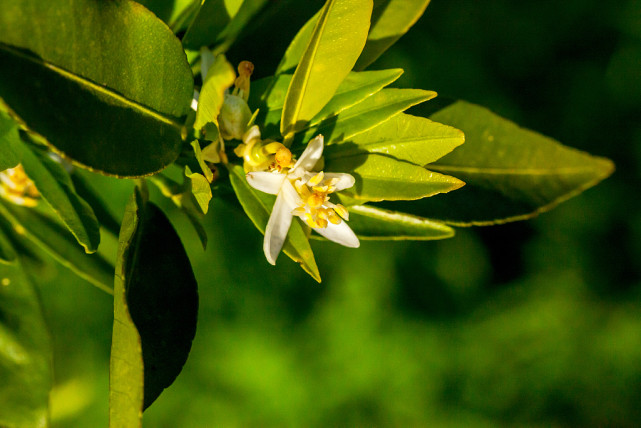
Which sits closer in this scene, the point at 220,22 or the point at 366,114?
the point at 366,114

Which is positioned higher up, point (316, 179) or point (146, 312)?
point (316, 179)

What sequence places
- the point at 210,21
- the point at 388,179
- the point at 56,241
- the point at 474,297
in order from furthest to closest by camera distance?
1. the point at 474,297
2. the point at 56,241
3. the point at 210,21
4. the point at 388,179

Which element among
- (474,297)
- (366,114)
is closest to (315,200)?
(366,114)

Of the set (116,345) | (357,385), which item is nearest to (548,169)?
(116,345)

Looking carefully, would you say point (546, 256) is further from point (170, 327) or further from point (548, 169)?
point (170, 327)

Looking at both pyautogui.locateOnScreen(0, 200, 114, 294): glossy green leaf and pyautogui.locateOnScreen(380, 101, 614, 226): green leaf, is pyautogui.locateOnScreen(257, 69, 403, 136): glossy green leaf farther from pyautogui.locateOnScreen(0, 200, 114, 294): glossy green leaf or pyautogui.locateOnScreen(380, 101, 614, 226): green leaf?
pyautogui.locateOnScreen(0, 200, 114, 294): glossy green leaf

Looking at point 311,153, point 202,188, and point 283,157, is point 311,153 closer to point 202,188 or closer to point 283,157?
point 283,157

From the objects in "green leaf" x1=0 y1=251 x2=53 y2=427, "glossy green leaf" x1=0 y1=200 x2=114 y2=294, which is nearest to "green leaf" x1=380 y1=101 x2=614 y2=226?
"glossy green leaf" x1=0 y1=200 x2=114 y2=294
